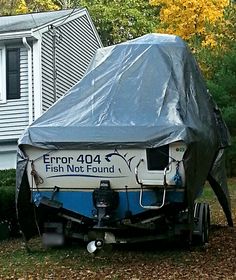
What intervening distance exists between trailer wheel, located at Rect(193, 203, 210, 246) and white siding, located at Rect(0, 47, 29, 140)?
9.22m

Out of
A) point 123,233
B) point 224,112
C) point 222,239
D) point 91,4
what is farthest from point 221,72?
point 91,4

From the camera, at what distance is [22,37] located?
17.4 metres

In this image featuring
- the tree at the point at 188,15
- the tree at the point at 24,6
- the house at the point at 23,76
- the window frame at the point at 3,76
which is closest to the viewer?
the house at the point at 23,76

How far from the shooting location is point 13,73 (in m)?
18.2

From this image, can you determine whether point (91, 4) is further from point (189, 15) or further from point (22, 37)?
point (22, 37)

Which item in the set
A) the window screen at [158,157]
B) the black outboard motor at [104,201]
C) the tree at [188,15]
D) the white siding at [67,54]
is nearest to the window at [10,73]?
the white siding at [67,54]

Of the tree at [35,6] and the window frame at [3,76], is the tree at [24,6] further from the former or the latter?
the window frame at [3,76]

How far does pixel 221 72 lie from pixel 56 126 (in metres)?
14.4

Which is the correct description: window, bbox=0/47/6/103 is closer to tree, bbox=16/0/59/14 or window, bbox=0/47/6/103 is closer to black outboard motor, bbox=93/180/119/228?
black outboard motor, bbox=93/180/119/228

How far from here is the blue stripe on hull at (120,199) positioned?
7875 mm

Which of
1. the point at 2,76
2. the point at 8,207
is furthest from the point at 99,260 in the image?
the point at 2,76

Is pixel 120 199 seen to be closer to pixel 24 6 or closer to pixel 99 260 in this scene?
pixel 99 260

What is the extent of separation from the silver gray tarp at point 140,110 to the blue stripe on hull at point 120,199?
0.27 m

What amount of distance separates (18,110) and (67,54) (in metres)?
4.46
